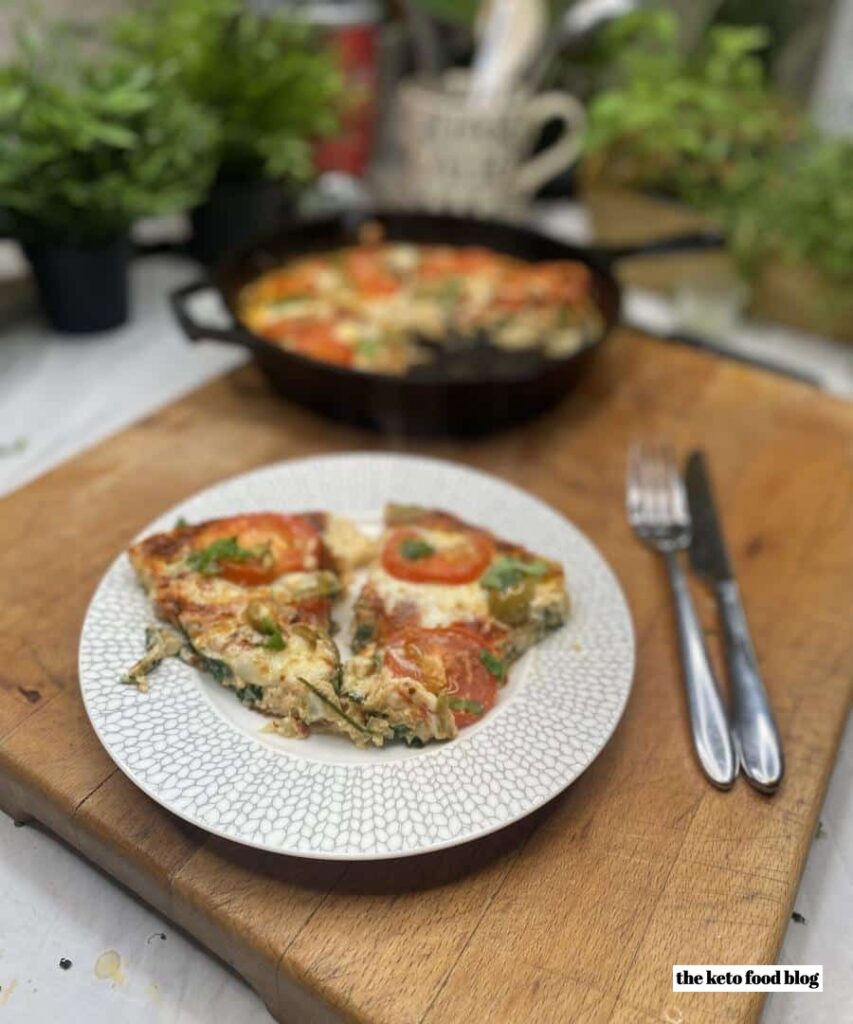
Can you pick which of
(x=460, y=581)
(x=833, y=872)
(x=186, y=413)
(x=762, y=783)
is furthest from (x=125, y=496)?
(x=833, y=872)

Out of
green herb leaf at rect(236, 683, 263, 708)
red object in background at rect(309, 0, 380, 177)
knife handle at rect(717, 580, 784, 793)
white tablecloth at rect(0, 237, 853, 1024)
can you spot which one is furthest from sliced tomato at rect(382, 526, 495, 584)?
red object in background at rect(309, 0, 380, 177)

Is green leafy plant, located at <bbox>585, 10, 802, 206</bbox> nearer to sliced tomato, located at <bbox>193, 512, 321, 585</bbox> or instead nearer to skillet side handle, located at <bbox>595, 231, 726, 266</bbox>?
skillet side handle, located at <bbox>595, 231, 726, 266</bbox>

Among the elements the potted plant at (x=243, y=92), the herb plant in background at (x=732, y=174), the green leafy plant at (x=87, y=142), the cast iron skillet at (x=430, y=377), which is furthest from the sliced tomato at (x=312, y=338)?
the herb plant in background at (x=732, y=174)

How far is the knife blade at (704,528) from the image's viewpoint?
1.25 m

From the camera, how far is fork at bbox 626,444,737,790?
0.98 meters

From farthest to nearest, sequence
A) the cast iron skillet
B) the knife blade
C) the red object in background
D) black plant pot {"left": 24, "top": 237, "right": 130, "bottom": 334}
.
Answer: the red object in background
black plant pot {"left": 24, "top": 237, "right": 130, "bottom": 334}
the cast iron skillet
the knife blade

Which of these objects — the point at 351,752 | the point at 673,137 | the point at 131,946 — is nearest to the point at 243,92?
the point at 673,137

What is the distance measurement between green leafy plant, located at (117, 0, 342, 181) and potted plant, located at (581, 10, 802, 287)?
0.64 m

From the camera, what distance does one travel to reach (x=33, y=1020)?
0.83 metres

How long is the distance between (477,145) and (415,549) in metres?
1.43

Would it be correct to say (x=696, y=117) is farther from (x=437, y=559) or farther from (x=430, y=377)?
(x=437, y=559)

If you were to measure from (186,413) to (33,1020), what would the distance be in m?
0.93

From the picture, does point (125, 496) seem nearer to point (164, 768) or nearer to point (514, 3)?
point (164, 768)

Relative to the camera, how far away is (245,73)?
6.38 feet
